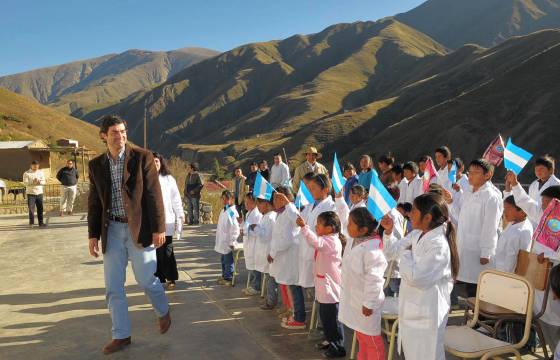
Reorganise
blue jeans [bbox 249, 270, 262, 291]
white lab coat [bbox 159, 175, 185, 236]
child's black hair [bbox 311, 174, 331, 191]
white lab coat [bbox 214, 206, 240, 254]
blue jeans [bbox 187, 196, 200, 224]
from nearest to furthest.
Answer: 1. child's black hair [bbox 311, 174, 331, 191]
2. white lab coat [bbox 159, 175, 185, 236]
3. blue jeans [bbox 249, 270, 262, 291]
4. white lab coat [bbox 214, 206, 240, 254]
5. blue jeans [bbox 187, 196, 200, 224]

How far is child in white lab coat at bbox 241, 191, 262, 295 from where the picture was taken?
20.0 feet

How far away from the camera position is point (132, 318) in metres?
5.30

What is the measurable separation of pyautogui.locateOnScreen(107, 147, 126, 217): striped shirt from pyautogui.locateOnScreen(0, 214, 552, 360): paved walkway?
4.47ft

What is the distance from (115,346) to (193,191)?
25.8ft

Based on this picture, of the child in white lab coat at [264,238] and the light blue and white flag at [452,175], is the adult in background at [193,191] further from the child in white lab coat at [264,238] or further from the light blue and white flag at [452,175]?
the light blue and white flag at [452,175]

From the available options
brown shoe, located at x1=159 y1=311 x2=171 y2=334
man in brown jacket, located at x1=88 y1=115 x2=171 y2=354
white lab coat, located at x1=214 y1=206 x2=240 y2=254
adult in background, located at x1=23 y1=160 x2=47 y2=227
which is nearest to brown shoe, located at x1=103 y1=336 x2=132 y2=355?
man in brown jacket, located at x1=88 y1=115 x2=171 y2=354

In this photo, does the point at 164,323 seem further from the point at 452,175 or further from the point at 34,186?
the point at 34,186

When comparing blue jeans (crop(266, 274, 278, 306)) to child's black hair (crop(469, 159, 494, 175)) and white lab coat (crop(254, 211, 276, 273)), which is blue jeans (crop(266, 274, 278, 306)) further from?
child's black hair (crop(469, 159, 494, 175))

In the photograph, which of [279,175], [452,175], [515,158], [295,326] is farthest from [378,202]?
[279,175]

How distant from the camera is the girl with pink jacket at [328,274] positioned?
14.1 feet

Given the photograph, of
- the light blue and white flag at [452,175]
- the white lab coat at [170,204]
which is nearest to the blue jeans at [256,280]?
the white lab coat at [170,204]

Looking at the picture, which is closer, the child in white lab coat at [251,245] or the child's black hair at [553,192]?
the child's black hair at [553,192]

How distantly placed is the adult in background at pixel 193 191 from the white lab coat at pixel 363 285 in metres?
8.49

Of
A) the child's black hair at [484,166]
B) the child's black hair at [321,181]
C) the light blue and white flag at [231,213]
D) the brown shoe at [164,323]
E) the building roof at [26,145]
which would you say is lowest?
the brown shoe at [164,323]
